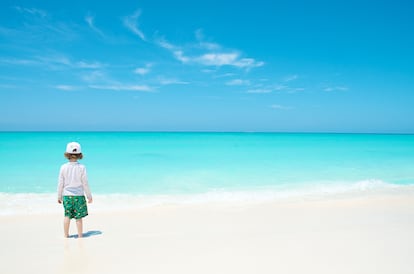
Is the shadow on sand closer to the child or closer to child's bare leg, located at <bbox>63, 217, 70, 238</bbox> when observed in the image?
child's bare leg, located at <bbox>63, 217, 70, 238</bbox>

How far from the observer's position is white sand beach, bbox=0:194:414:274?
3695 mm

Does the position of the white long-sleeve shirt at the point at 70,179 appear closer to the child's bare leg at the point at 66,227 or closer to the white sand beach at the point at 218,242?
the child's bare leg at the point at 66,227

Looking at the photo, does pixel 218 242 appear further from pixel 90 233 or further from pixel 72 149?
pixel 72 149

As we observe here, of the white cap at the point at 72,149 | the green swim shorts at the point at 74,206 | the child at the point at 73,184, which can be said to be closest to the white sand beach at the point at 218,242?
the green swim shorts at the point at 74,206

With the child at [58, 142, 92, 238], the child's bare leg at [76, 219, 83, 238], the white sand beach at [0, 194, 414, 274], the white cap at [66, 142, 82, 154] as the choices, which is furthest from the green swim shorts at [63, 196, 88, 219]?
the white cap at [66, 142, 82, 154]

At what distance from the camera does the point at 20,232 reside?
5.04 meters

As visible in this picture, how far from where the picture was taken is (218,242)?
4516 millimetres

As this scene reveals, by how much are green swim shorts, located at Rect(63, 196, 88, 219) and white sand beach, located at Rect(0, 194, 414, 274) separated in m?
0.45

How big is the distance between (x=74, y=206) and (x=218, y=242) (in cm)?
221

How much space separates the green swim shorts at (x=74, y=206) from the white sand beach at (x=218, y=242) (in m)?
0.45

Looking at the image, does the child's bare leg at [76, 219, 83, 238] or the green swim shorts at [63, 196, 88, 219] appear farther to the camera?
the child's bare leg at [76, 219, 83, 238]

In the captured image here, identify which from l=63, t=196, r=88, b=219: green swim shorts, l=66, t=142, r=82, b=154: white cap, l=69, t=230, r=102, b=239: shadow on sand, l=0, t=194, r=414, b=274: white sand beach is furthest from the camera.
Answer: l=69, t=230, r=102, b=239: shadow on sand

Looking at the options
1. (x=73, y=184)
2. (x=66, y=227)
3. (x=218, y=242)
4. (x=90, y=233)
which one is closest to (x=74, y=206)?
(x=73, y=184)

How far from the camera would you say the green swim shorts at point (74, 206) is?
4371 mm
